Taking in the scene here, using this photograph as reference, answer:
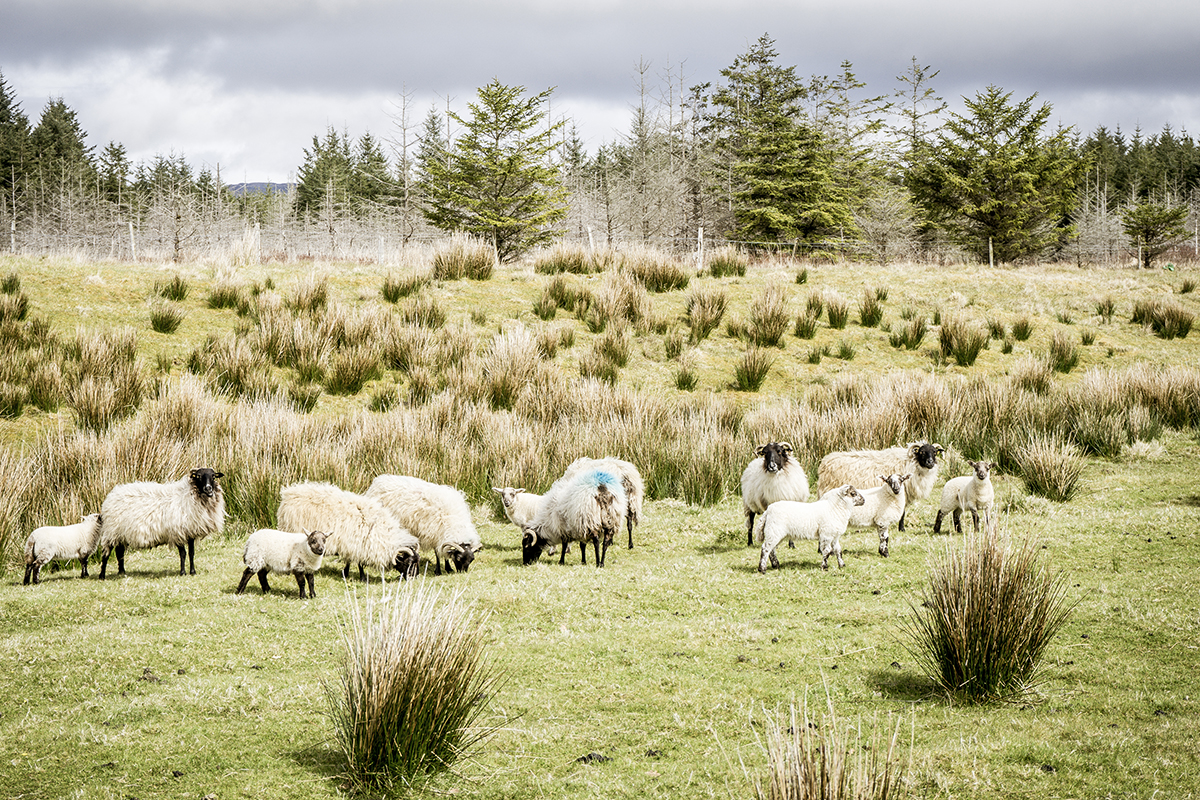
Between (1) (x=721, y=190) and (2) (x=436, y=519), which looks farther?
(1) (x=721, y=190)

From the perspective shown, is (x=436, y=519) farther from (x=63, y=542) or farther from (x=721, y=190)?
(x=721, y=190)

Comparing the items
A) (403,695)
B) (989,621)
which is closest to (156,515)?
(403,695)

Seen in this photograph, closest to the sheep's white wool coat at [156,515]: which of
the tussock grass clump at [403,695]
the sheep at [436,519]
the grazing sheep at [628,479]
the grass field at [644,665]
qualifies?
the grass field at [644,665]

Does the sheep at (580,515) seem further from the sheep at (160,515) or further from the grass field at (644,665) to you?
the sheep at (160,515)

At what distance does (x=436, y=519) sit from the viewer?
7.56 meters

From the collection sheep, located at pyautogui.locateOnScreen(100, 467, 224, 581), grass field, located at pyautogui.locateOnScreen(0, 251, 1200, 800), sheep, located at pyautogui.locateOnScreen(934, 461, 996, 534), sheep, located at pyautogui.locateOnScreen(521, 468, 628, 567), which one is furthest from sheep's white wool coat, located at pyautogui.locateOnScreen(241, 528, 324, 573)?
sheep, located at pyautogui.locateOnScreen(934, 461, 996, 534)

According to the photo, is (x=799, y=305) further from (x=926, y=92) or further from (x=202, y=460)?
(x=926, y=92)

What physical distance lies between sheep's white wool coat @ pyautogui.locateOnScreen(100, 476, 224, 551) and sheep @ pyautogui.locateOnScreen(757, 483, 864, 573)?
4.95 m

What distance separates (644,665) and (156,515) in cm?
466

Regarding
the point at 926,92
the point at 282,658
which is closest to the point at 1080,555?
the point at 282,658

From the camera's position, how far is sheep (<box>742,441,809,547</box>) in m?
7.98

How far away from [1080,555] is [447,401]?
883 cm

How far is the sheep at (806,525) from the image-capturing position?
7.09 m

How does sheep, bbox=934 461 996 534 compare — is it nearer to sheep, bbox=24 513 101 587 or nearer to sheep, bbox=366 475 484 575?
sheep, bbox=366 475 484 575
